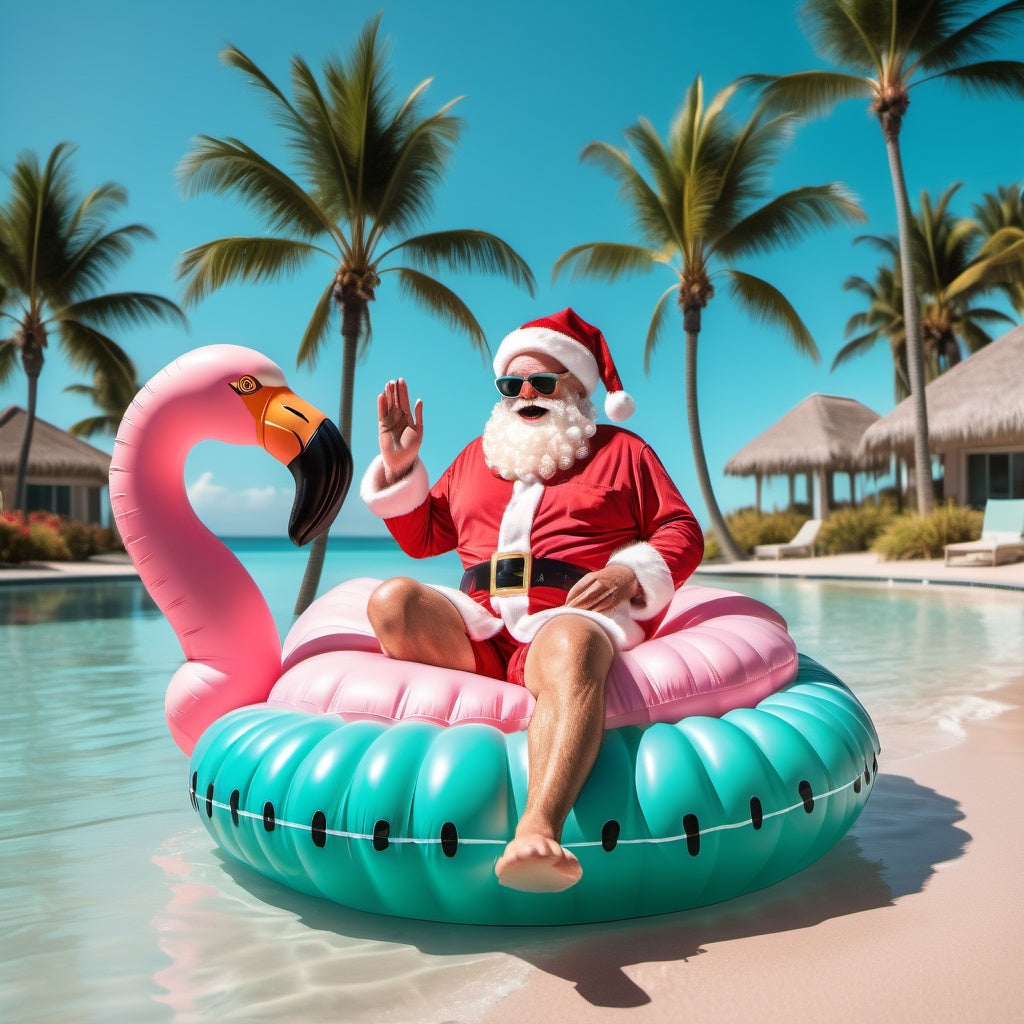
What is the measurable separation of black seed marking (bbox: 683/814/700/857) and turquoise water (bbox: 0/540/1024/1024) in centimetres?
35

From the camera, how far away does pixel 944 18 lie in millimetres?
16172

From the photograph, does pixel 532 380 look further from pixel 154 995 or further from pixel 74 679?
pixel 74 679

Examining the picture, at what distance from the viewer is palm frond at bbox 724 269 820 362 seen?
1823 cm

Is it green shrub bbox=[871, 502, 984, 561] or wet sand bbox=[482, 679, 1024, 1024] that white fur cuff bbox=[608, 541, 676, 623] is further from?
green shrub bbox=[871, 502, 984, 561]

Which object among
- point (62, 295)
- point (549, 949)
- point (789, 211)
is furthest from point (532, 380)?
point (62, 295)

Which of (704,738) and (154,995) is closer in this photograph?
(154,995)

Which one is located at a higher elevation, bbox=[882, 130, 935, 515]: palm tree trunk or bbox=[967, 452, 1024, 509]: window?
bbox=[882, 130, 935, 515]: palm tree trunk

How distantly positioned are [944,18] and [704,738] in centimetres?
1752

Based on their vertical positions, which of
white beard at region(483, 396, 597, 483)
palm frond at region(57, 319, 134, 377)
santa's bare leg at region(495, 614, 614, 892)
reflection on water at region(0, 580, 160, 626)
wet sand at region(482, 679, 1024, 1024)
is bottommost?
reflection on water at region(0, 580, 160, 626)

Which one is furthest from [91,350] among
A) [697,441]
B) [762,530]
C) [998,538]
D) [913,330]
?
[998,538]

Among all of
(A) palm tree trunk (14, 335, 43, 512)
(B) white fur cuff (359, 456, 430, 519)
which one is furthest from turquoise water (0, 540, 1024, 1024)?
(A) palm tree trunk (14, 335, 43, 512)

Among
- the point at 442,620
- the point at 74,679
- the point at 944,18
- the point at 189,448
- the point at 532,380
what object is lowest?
the point at 74,679

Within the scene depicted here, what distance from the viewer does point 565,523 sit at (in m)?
2.87

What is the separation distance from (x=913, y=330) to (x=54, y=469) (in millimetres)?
19646
